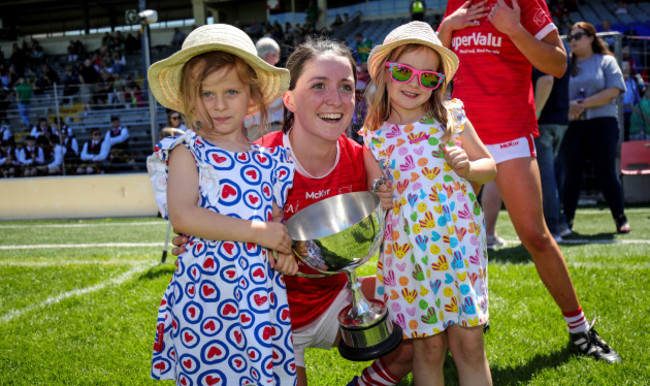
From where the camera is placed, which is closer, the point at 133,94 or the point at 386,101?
the point at 386,101

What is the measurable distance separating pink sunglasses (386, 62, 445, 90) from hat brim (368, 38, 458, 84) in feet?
0.29

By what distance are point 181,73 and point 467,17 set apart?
146 centimetres

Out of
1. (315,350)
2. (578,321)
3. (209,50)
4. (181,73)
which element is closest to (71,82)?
(315,350)

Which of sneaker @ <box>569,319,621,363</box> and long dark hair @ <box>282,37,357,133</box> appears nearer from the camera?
long dark hair @ <box>282,37,357,133</box>

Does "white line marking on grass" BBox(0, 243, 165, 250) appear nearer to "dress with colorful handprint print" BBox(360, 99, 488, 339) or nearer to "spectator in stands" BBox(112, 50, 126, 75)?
"dress with colorful handprint print" BBox(360, 99, 488, 339)

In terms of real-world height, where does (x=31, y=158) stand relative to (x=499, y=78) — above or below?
below

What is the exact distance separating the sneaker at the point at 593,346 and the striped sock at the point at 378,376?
1.02 m

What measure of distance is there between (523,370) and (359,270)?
228cm

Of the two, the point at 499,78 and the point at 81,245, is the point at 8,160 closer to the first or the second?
the point at 81,245

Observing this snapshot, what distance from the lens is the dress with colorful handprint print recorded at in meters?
2.03

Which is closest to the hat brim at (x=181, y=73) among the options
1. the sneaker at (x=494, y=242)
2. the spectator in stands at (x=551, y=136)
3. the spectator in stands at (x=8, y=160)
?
the spectator in stands at (x=551, y=136)

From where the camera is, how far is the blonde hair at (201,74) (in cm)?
196

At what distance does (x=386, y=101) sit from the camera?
2.32 m

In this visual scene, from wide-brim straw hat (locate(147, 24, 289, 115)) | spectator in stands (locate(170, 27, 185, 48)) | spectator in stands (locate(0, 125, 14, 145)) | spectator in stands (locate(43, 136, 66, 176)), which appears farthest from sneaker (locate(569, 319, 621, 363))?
spectator in stands (locate(170, 27, 185, 48))
